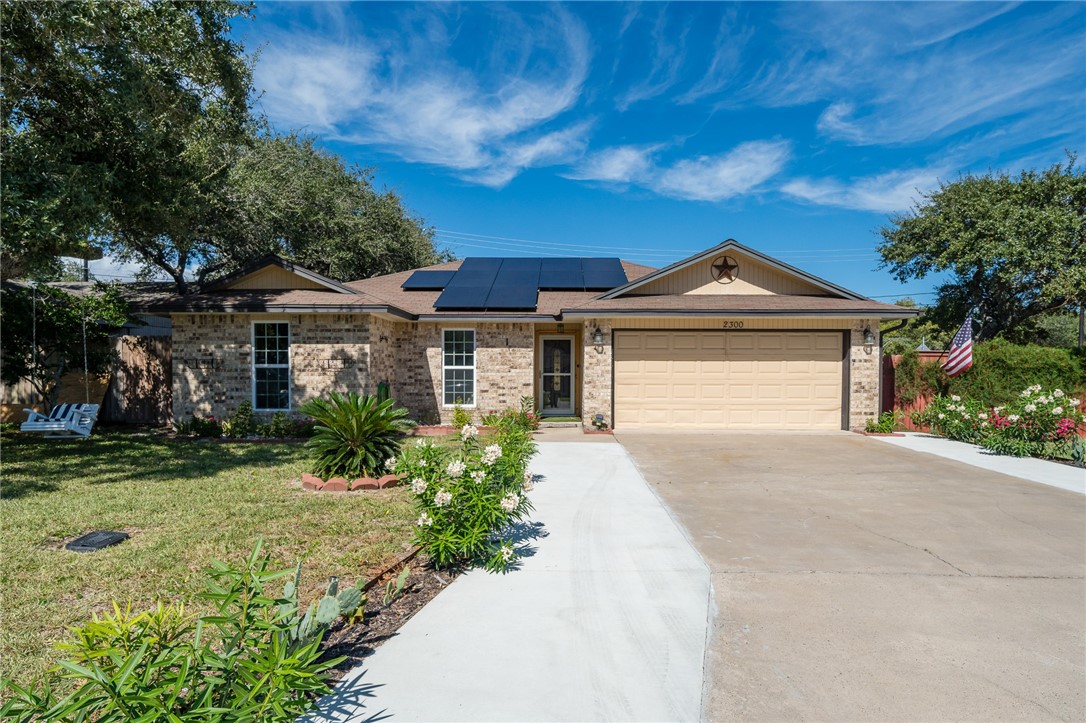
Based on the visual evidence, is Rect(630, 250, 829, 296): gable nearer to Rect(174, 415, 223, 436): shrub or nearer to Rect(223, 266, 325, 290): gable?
Rect(223, 266, 325, 290): gable

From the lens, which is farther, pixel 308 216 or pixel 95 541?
pixel 308 216

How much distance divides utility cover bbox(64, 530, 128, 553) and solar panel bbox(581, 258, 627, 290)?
40.3 feet

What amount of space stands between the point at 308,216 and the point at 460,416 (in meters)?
11.9

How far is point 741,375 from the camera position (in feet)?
42.6

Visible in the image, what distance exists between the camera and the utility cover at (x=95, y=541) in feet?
15.6

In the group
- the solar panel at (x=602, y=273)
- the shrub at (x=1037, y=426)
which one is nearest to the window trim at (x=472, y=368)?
the solar panel at (x=602, y=273)

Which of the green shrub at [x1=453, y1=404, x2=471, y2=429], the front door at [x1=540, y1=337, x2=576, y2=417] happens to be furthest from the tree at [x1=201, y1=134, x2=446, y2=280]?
the front door at [x1=540, y1=337, x2=576, y2=417]

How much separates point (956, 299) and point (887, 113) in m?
14.0

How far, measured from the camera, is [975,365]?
1242 cm

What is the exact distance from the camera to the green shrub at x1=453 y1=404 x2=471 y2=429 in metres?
12.6

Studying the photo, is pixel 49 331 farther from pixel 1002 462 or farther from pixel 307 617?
pixel 1002 462

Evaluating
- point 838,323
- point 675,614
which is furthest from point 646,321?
point 675,614

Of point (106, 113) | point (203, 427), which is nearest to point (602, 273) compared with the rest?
point (203, 427)

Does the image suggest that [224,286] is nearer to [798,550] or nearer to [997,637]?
[798,550]
